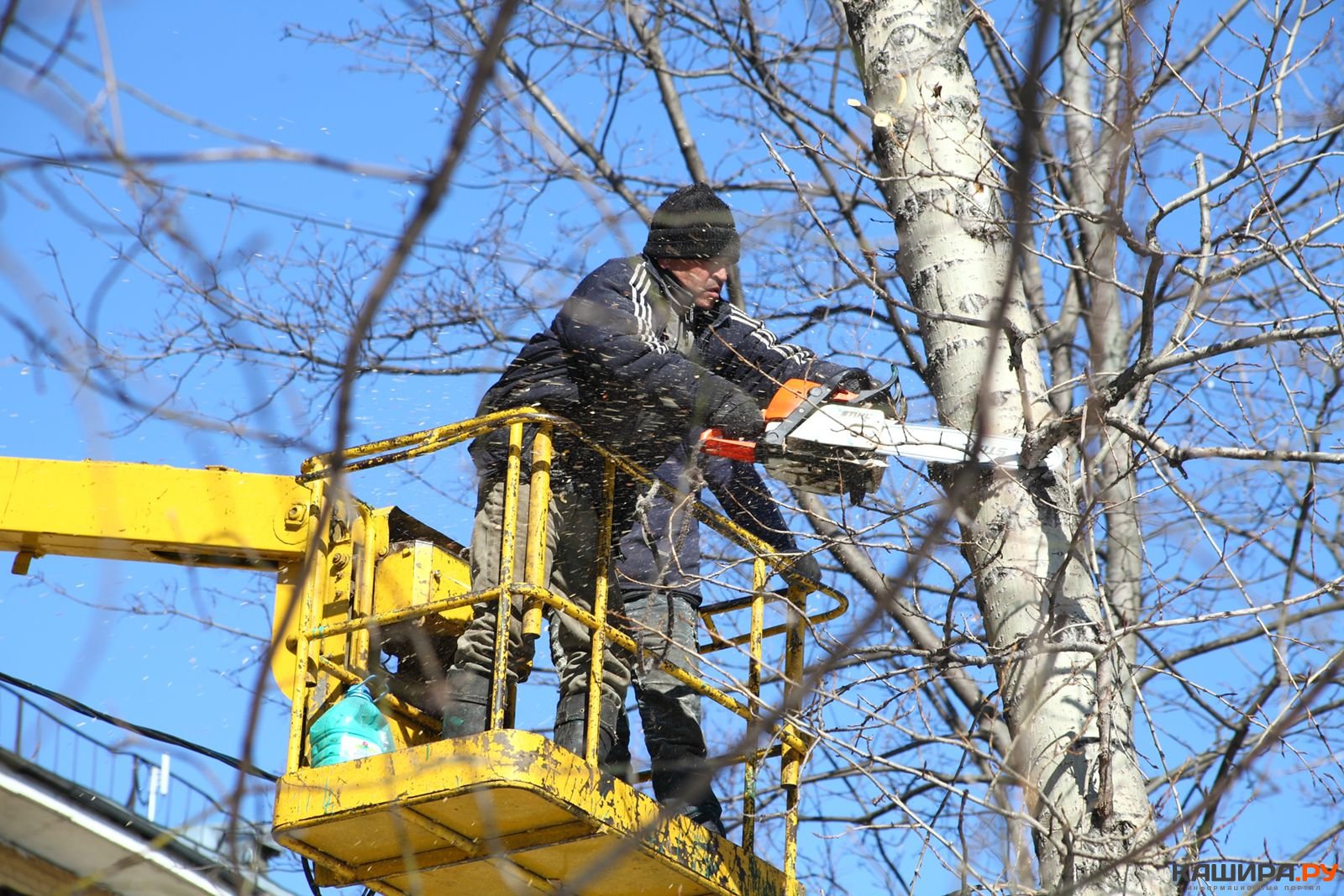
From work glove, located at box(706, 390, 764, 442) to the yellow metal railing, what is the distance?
0.26m

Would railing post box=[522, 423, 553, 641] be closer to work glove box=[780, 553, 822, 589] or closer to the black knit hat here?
the black knit hat

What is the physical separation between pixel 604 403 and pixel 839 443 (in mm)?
754

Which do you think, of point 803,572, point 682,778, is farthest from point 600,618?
point 803,572

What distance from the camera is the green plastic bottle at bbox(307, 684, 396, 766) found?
15.2 ft

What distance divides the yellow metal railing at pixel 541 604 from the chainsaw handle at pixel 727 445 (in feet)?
0.62

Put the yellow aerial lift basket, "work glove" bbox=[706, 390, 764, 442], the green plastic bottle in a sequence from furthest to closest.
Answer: "work glove" bbox=[706, 390, 764, 442], the green plastic bottle, the yellow aerial lift basket

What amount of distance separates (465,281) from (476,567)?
427cm

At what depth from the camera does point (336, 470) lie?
1.33 metres

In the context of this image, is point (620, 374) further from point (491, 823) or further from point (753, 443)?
point (491, 823)

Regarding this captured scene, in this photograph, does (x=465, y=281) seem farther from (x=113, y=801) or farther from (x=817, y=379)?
(x=113, y=801)

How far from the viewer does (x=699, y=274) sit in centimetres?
524

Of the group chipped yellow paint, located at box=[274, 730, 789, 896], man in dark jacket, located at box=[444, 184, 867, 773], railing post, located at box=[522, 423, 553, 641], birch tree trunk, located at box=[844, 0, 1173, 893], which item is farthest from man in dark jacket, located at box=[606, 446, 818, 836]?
birch tree trunk, located at box=[844, 0, 1173, 893]

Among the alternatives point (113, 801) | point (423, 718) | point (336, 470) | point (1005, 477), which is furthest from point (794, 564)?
point (113, 801)

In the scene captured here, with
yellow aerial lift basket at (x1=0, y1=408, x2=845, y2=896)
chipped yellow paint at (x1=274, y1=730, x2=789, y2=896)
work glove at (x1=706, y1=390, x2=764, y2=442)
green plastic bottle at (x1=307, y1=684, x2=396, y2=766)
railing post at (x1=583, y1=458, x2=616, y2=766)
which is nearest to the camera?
chipped yellow paint at (x1=274, y1=730, x2=789, y2=896)
